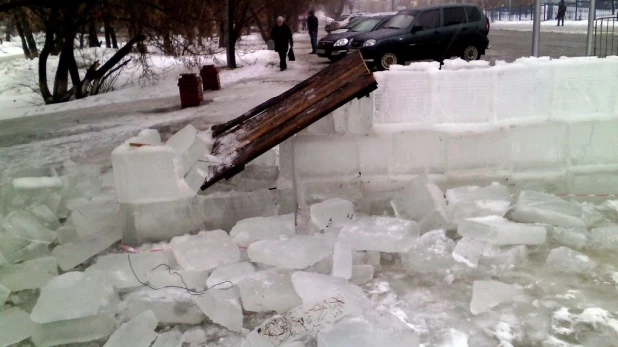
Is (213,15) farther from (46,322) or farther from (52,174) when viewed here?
(46,322)

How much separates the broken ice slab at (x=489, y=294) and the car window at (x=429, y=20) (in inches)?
483

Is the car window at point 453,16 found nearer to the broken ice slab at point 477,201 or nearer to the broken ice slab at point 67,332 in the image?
the broken ice slab at point 477,201

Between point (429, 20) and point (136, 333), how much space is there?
13.5m

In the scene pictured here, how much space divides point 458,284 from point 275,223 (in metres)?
1.46

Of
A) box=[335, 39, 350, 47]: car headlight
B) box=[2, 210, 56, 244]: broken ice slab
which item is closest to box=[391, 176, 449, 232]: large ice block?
box=[2, 210, 56, 244]: broken ice slab

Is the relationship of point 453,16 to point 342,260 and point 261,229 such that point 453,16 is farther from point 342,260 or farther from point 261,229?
point 342,260

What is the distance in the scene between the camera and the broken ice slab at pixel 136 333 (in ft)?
9.24

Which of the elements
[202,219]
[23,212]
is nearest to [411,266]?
[202,219]

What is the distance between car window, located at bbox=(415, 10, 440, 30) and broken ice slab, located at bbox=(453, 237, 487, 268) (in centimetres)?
A: 1180

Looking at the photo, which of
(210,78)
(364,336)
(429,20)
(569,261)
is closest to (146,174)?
(364,336)

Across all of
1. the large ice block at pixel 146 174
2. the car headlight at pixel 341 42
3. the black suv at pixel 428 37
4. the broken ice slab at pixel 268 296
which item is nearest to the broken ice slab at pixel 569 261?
the broken ice slab at pixel 268 296

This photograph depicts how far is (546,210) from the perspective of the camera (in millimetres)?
4004

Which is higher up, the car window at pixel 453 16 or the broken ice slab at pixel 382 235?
the car window at pixel 453 16

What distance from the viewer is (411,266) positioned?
359cm
